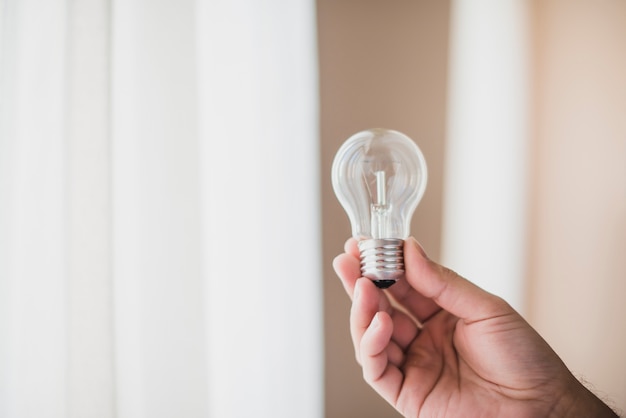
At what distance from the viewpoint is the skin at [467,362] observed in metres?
0.75

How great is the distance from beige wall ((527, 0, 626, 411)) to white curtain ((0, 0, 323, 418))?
61cm

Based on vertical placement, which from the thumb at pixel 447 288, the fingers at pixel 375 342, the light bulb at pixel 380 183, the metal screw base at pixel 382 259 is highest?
the light bulb at pixel 380 183

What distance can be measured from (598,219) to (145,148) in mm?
1076

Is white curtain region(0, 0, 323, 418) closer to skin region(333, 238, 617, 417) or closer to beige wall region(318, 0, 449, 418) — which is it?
beige wall region(318, 0, 449, 418)

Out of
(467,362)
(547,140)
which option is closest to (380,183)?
(467,362)

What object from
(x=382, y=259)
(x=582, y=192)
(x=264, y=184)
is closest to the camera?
(x=382, y=259)

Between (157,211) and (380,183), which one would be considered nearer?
(380,183)

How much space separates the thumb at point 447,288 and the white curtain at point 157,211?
36 centimetres

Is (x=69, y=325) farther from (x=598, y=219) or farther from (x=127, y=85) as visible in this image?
(x=598, y=219)

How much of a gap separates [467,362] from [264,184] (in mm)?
536

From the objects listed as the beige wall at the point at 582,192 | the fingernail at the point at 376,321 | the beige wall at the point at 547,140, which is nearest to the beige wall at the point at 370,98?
the beige wall at the point at 547,140

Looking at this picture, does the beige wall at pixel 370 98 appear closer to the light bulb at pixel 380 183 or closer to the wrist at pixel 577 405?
the light bulb at pixel 380 183

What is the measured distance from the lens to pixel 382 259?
716 mm

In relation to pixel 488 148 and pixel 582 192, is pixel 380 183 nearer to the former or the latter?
pixel 488 148
